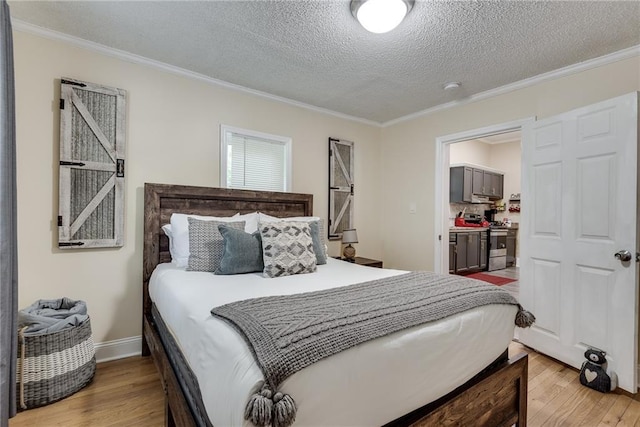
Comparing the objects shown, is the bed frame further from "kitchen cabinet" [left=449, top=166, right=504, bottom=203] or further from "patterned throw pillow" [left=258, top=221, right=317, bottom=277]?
"kitchen cabinet" [left=449, top=166, right=504, bottom=203]

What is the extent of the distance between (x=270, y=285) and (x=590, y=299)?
2416mm

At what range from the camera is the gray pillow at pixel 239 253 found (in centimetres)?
212

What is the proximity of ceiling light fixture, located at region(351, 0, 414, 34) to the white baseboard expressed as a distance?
2975 millimetres

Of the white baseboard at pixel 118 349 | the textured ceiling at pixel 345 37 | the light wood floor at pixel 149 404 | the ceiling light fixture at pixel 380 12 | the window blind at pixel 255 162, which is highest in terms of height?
the textured ceiling at pixel 345 37

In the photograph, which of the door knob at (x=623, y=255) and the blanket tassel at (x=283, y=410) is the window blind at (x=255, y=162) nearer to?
the blanket tassel at (x=283, y=410)

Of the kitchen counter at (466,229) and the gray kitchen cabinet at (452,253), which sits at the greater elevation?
the kitchen counter at (466,229)

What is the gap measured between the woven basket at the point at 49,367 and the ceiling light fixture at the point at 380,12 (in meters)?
2.72

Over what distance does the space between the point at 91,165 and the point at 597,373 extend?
400cm

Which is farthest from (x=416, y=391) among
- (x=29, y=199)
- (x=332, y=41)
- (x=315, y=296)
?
(x=29, y=199)

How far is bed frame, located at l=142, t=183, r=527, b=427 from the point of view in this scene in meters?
1.25

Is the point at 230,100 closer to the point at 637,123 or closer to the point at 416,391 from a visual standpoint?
the point at 416,391

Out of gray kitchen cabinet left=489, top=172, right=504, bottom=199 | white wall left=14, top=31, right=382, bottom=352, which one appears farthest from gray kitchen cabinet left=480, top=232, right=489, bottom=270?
white wall left=14, top=31, right=382, bottom=352

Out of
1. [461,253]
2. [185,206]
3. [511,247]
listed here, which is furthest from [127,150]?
Answer: [511,247]

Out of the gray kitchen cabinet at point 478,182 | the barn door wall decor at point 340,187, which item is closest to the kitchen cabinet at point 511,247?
the gray kitchen cabinet at point 478,182
